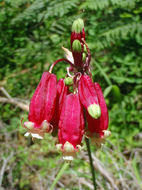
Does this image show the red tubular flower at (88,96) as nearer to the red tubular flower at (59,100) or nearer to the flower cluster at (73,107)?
the flower cluster at (73,107)

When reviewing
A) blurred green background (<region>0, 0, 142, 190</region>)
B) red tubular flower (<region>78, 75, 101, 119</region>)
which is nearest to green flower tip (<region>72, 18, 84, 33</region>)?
red tubular flower (<region>78, 75, 101, 119</region>)

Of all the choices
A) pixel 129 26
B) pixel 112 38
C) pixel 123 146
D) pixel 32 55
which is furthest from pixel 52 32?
pixel 123 146

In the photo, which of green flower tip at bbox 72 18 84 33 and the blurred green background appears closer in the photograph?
green flower tip at bbox 72 18 84 33

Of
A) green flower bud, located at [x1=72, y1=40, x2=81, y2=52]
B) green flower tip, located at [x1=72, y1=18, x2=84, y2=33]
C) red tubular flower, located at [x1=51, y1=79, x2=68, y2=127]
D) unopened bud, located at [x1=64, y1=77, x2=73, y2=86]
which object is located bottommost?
red tubular flower, located at [x1=51, y1=79, x2=68, y2=127]

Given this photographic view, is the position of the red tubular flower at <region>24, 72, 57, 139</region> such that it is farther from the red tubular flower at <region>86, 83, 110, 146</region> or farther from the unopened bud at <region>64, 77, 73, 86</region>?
the red tubular flower at <region>86, 83, 110, 146</region>

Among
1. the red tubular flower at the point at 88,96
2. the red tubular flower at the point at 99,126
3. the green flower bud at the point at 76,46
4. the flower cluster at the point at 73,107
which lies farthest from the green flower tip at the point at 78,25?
the red tubular flower at the point at 99,126

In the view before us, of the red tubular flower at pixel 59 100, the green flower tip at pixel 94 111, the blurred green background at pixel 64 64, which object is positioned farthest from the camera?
the blurred green background at pixel 64 64
